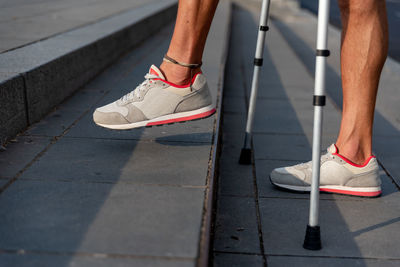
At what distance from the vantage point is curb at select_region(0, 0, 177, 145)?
273cm

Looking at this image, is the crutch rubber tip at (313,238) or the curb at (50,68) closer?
the crutch rubber tip at (313,238)

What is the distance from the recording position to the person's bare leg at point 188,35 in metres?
2.40

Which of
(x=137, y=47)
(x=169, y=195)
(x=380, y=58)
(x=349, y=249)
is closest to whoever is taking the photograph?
(x=169, y=195)

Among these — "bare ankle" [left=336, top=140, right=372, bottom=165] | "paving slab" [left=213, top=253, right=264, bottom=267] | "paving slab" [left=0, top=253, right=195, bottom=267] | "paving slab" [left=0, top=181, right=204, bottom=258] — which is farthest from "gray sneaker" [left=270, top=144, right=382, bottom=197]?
"paving slab" [left=0, top=253, right=195, bottom=267]

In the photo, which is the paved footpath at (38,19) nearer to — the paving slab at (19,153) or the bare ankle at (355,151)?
the paving slab at (19,153)

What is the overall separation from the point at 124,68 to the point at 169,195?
292cm

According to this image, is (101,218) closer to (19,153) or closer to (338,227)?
(19,153)

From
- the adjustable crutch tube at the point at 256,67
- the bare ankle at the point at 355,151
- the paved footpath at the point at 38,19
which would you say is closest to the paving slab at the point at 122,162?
the adjustable crutch tube at the point at 256,67

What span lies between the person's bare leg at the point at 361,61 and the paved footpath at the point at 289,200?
0.33 meters

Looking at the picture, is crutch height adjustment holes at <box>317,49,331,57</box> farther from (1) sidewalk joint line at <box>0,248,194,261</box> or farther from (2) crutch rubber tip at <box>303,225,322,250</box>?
(1) sidewalk joint line at <box>0,248,194,261</box>

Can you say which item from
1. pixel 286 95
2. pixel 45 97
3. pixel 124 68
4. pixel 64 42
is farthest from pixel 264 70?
pixel 45 97

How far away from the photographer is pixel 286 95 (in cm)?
527

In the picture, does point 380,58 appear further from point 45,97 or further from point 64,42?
point 64,42

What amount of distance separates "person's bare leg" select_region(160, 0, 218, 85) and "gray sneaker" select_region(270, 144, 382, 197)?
2.09 feet
